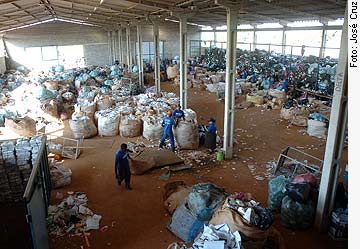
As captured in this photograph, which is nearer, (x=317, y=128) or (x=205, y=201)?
(x=205, y=201)

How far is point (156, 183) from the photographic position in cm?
801

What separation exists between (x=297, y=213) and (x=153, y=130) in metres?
5.96

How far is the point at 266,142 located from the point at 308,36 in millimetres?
16407

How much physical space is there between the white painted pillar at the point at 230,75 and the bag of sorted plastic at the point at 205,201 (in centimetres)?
348

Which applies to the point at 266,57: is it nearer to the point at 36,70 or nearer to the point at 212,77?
the point at 212,77

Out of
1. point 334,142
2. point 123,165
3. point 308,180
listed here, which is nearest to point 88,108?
point 123,165

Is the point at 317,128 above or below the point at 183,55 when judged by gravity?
below

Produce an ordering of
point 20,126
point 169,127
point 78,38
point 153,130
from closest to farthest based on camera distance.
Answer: point 169,127
point 153,130
point 20,126
point 78,38

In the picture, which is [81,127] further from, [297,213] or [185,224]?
[297,213]

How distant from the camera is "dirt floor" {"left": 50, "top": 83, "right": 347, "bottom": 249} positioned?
5824 mm

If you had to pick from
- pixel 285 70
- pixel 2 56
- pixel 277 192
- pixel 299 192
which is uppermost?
pixel 2 56

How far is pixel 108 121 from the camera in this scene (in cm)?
1141
